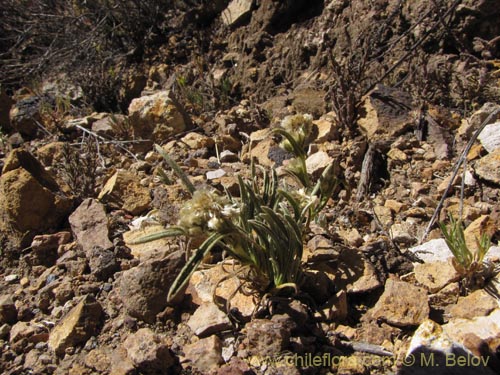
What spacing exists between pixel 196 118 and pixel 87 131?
3.01 feet

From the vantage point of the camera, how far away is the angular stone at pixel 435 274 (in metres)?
1.94

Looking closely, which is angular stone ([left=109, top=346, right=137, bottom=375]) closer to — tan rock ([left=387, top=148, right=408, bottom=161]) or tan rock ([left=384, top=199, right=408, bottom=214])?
tan rock ([left=384, top=199, right=408, bottom=214])

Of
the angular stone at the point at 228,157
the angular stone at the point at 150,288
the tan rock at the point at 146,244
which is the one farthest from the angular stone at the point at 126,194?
the angular stone at the point at 150,288

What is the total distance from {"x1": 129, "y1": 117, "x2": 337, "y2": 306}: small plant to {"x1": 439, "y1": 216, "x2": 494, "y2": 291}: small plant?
2.02 ft

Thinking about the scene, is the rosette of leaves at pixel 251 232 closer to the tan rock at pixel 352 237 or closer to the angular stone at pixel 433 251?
the tan rock at pixel 352 237

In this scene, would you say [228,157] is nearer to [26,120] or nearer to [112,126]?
[112,126]

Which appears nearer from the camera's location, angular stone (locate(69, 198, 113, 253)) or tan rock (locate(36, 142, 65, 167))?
angular stone (locate(69, 198, 113, 253))

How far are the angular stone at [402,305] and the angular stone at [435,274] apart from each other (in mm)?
108

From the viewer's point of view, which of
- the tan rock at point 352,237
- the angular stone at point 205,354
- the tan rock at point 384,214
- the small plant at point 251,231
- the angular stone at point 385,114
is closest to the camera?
the small plant at point 251,231

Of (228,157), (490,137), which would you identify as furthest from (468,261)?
(228,157)

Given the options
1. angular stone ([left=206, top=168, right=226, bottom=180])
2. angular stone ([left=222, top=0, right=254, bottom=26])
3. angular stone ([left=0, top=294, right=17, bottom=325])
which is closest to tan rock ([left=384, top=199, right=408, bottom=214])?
angular stone ([left=206, top=168, right=226, bottom=180])

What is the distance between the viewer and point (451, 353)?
1576 mm

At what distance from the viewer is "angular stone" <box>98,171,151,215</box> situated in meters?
2.88

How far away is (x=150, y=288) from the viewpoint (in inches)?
79.2
